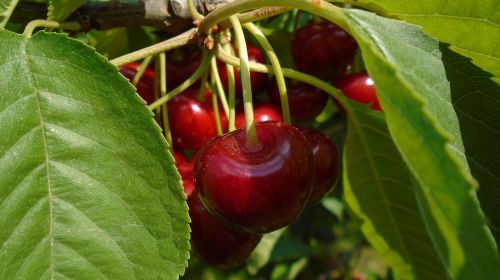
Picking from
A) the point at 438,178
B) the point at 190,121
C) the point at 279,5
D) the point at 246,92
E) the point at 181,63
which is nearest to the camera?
the point at 438,178

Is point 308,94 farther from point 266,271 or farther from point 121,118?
point 266,271

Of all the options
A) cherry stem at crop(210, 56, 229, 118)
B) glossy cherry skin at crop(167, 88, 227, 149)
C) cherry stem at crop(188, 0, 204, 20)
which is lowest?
glossy cherry skin at crop(167, 88, 227, 149)

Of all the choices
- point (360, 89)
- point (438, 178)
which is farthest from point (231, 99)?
point (438, 178)

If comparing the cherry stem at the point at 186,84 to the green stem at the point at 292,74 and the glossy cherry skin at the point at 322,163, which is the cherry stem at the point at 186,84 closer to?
the green stem at the point at 292,74

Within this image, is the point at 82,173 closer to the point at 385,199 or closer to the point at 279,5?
the point at 279,5

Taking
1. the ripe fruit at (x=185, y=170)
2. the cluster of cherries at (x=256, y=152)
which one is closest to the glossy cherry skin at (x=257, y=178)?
the cluster of cherries at (x=256, y=152)

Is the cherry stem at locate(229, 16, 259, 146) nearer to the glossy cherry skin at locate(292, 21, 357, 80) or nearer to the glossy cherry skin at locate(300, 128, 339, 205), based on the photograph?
the glossy cherry skin at locate(300, 128, 339, 205)

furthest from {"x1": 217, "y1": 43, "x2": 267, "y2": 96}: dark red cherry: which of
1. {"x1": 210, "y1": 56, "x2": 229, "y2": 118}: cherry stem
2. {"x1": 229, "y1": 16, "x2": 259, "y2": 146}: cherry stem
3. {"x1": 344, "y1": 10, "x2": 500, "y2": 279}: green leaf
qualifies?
{"x1": 344, "y1": 10, "x2": 500, "y2": 279}: green leaf
